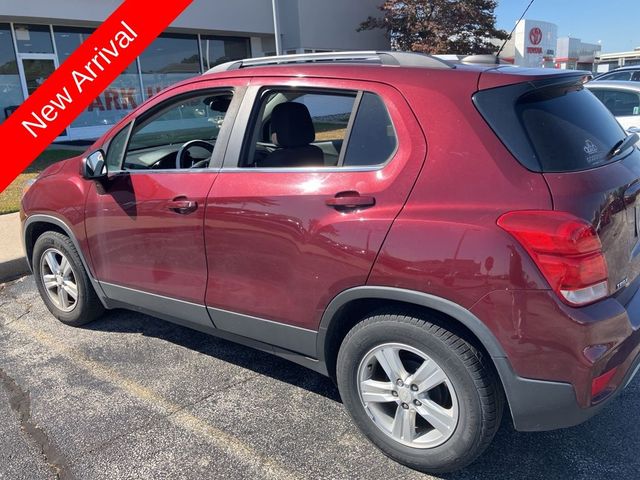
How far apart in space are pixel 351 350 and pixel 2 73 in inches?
656

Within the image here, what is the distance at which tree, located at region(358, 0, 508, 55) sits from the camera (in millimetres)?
23594

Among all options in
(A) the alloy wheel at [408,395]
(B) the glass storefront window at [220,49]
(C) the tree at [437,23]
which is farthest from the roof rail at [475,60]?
(C) the tree at [437,23]

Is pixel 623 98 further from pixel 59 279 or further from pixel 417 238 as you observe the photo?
pixel 59 279

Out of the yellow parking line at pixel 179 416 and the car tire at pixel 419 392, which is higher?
the car tire at pixel 419 392

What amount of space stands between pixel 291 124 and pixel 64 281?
7.47 ft

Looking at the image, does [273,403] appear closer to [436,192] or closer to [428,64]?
[436,192]

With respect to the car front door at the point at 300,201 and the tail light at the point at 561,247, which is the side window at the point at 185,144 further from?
the tail light at the point at 561,247

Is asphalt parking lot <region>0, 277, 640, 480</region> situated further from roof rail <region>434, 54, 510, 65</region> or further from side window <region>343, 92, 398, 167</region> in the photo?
roof rail <region>434, 54, 510, 65</region>

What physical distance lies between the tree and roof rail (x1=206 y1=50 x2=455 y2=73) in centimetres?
2160

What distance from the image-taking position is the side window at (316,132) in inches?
98.0

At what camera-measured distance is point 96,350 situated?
3834 mm

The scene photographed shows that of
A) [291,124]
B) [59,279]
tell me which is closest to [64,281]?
[59,279]

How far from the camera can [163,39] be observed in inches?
755

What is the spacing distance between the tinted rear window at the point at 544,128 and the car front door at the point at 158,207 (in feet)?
4.57
